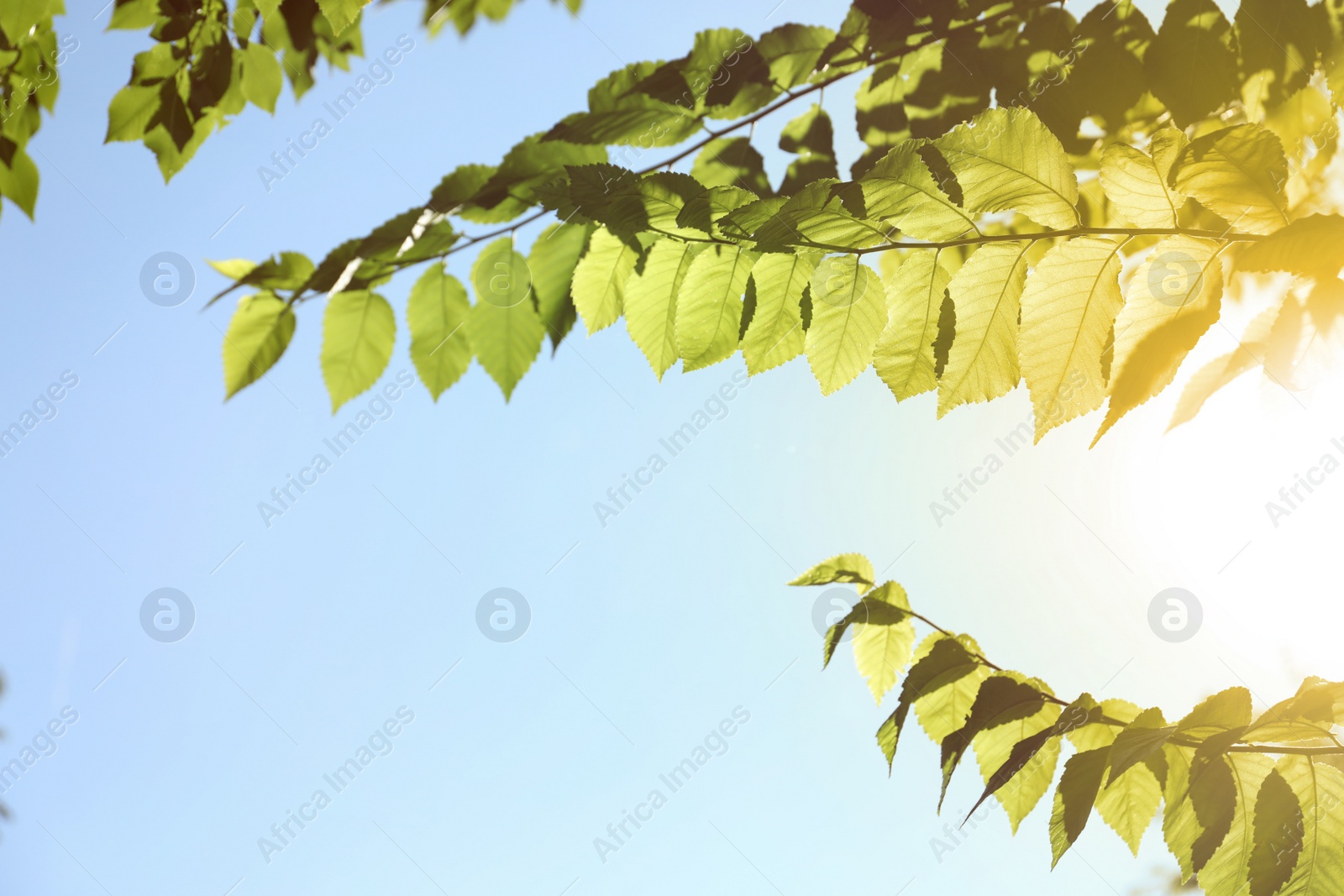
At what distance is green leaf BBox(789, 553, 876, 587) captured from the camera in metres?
1.49

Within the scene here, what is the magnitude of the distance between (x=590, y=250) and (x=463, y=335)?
1.03 ft

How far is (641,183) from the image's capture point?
3.19 feet

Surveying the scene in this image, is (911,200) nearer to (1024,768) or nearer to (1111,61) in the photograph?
(1111,61)

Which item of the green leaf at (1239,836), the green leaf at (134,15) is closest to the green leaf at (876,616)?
the green leaf at (1239,836)

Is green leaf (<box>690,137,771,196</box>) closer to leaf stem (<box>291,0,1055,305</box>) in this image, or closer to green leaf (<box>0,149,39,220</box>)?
leaf stem (<box>291,0,1055,305</box>)

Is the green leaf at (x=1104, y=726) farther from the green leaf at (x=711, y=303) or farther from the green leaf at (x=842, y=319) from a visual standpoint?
the green leaf at (x=711, y=303)

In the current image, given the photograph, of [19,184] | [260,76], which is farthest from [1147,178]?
[19,184]

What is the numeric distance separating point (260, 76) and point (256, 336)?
0.91 meters

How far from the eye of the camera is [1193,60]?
123 centimetres

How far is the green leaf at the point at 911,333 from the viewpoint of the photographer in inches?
37.1

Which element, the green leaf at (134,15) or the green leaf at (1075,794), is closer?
the green leaf at (1075,794)

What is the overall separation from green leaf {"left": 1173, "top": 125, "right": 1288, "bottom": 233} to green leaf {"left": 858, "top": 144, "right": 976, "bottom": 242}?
226 millimetres

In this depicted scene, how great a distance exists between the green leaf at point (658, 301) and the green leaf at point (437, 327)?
0.38 metres

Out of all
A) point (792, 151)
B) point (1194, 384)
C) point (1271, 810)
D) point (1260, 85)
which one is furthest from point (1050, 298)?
point (792, 151)
